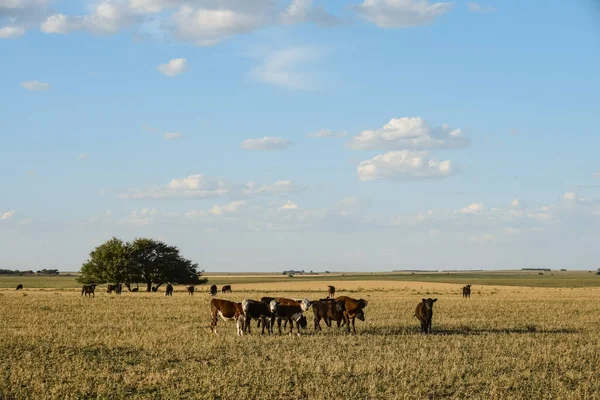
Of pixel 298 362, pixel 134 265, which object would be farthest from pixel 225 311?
pixel 134 265

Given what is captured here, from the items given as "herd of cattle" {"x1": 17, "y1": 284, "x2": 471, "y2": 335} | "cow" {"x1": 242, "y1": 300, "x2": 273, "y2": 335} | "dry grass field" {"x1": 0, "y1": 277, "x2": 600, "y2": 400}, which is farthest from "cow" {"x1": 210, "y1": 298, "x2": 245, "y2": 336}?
"dry grass field" {"x1": 0, "y1": 277, "x2": 600, "y2": 400}

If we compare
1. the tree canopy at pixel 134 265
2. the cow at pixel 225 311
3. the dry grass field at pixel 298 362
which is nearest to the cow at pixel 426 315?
the dry grass field at pixel 298 362

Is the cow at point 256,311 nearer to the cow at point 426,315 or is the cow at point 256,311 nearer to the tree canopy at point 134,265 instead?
the cow at point 426,315

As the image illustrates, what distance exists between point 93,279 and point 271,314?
6134 centimetres

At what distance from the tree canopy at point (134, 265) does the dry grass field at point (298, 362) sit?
52730 mm

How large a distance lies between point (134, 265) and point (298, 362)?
218 feet

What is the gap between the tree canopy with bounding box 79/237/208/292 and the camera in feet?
258

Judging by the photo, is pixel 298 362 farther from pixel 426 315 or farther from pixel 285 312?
pixel 426 315

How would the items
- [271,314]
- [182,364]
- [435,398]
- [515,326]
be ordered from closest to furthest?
[435,398], [182,364], [271,314], [515,326]

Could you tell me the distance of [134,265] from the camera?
79.8 metres

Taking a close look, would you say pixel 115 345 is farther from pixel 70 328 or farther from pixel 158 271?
pixel 158 271

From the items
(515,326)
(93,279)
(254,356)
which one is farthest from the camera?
(93,279)

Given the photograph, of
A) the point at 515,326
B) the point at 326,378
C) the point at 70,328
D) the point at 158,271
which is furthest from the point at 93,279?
the point at 326,378

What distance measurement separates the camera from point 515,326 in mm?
26703
